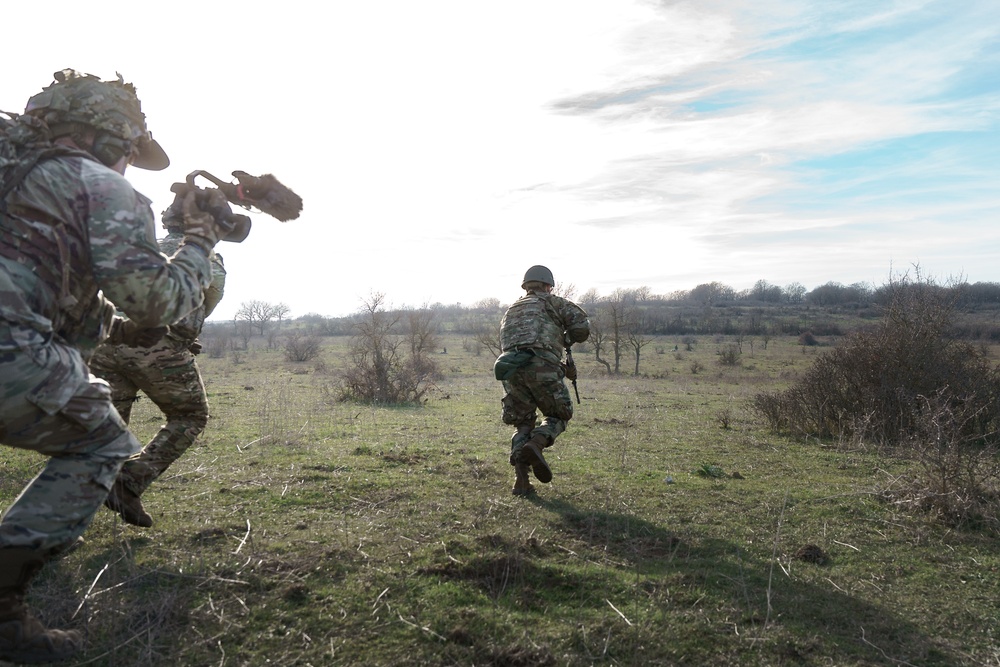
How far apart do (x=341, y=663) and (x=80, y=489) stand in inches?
54.0

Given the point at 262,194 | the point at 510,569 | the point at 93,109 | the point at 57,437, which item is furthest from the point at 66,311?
the point at 510,569

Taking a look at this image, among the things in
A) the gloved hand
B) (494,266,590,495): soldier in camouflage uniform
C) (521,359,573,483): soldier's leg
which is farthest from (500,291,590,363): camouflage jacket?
the gloved hand

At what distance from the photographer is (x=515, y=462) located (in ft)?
20.6

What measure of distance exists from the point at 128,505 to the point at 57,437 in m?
1.93

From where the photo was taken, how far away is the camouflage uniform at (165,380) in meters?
4.44

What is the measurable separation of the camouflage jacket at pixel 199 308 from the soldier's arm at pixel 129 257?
162 centimetres

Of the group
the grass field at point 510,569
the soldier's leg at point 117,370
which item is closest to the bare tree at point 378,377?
the grass field at point 510,569

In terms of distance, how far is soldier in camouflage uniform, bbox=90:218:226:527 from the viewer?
4.42 meters

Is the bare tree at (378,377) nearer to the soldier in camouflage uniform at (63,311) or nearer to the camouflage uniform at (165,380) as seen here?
the camouflage uniform at (165,380)

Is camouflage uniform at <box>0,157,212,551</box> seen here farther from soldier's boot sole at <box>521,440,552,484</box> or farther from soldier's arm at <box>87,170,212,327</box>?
soldier's boot sole at <box>521,440,552,484</box>

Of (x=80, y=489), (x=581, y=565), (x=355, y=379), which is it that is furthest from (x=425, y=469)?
(x=355, y=379)

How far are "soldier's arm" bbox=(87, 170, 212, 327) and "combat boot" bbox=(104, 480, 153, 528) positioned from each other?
202 cm

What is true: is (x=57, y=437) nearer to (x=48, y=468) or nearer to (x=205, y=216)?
(x=48, y=468)

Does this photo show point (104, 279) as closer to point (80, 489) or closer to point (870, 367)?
point (80, 489)
